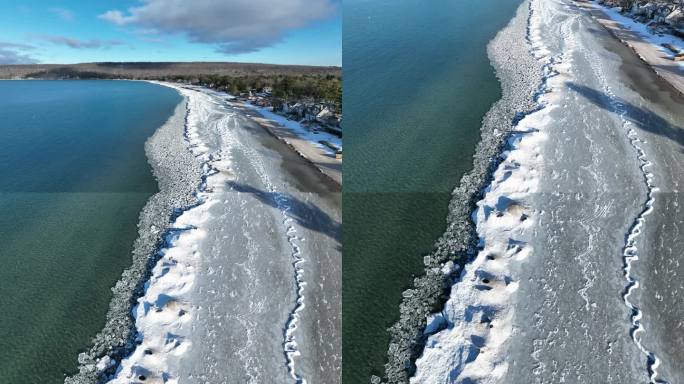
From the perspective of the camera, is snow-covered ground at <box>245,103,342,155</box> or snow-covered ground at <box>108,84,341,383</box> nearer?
snow-covered ground at <box>108,84,341,383</box>

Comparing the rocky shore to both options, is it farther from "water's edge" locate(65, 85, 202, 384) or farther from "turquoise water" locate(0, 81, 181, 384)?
"turquoise water" locate(0, 81, 181, 384)

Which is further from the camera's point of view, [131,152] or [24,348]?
[131,152]

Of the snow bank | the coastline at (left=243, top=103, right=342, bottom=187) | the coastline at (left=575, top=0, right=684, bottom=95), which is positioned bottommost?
the snow bank

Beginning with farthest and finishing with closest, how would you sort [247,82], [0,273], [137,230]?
[247,82] < [137,230] < [0,273]

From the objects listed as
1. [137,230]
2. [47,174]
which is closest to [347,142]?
[137,230]

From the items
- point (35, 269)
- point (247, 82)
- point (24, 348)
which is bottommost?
point (24, 348)

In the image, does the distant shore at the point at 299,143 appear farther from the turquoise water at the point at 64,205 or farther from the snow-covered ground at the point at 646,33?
the snow-covered ground at the point at 646,33

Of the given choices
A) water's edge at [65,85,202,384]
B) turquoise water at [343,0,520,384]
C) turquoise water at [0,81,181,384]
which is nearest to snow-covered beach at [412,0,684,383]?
turquoise water at [343,0,520,384]

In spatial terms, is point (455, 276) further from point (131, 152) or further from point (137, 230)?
point (131, 152)
